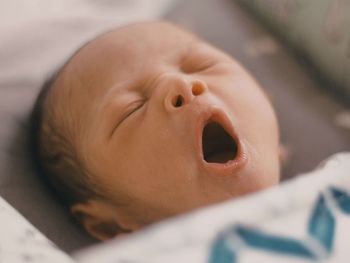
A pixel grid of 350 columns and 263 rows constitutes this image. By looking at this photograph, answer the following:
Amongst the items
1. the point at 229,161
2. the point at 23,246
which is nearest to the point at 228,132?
the point at 229,161

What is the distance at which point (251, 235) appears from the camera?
1.47 feet

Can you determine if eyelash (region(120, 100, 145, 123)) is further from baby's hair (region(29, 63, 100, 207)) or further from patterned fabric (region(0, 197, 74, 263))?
patterned fabric (region(0, 197, 74, 263))

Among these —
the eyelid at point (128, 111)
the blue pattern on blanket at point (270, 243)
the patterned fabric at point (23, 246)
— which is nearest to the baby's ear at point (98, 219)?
the eyelid at point (128, 111)

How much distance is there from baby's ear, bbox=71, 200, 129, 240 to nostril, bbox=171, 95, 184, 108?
0.17 meters

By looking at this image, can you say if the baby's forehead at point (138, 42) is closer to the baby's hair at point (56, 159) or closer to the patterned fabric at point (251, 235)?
the baby's hair at point (56, 159)

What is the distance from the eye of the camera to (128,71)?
2.70ft

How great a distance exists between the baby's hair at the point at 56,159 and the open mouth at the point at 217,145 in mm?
157

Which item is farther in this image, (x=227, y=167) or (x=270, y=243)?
(x=227, y=167)

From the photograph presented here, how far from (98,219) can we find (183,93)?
0.22 m

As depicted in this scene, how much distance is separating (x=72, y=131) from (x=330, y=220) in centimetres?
45

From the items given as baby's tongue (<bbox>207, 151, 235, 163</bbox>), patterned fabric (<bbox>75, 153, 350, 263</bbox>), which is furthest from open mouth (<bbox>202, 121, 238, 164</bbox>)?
patterned fabric (<bbox>75, 153, 350, 263</bbox>)

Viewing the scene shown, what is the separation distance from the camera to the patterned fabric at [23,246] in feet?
1.52

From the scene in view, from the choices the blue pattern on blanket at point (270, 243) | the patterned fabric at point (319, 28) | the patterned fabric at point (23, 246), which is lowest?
the patterned fabric at point (23, 246)

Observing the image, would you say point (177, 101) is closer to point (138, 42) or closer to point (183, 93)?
point (183, 93)
